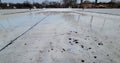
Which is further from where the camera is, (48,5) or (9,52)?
(48,5)

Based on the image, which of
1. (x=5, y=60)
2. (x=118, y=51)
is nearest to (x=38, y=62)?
(x=5, y=60)

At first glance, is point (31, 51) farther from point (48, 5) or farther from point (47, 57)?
point (48, 5)

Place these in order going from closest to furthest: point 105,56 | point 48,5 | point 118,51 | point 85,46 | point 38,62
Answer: point 38,62, point 105,56, point 118,51, point 85,46, point 48,5

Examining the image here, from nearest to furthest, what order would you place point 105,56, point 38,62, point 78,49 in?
point 38,62, point 105,56, point 78,49

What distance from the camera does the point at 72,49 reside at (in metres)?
3.55

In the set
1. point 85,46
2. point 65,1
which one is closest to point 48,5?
point 65,1

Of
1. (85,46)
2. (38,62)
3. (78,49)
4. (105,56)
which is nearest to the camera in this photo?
(38,62)

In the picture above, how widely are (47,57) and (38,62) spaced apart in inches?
11.5

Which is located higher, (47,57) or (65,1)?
(65,1)

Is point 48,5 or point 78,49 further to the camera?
point 48,5

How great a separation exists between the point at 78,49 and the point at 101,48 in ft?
1.73

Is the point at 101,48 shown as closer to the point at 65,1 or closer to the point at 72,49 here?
the point at 72,49

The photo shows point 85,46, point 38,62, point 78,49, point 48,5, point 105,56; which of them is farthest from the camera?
point 48,5

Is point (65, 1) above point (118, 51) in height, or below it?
above
